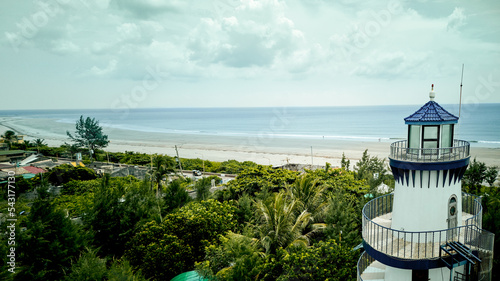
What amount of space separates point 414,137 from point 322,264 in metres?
5.82

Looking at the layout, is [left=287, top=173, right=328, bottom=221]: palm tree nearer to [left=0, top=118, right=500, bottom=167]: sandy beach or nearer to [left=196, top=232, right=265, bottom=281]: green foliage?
[left=196, top=232, right=265, bottom=281]: green foliage

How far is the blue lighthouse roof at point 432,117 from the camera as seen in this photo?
845 centimetres

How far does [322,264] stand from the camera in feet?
36.8

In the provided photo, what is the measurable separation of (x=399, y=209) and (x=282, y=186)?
42.0 feet

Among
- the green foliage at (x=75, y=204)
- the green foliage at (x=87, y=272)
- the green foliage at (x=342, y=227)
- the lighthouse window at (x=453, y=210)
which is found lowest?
the green foliage at (x=75, y=204)

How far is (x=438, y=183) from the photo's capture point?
8438 mm

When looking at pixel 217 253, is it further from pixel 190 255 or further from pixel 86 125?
pixel 86 125

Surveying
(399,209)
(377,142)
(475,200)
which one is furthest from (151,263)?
(377,142)

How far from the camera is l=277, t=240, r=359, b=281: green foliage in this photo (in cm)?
1091

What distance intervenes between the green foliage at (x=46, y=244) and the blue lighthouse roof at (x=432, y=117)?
1460 cm

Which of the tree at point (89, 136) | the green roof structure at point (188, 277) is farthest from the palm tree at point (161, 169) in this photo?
the tree at point (89, 136)

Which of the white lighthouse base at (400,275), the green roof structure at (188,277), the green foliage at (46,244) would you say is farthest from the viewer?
the green roof structure at (188,277)

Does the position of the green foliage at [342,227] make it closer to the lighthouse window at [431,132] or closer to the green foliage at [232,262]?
the green foliage at [232,262]

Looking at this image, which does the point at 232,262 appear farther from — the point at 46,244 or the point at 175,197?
the point at 175,197
